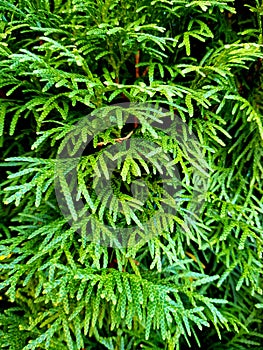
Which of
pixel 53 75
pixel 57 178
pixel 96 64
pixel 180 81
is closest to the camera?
pixel 53 75

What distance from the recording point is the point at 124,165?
104 centimetres

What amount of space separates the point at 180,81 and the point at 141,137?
363 mm

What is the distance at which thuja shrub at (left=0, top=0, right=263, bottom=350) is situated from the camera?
1.08 m

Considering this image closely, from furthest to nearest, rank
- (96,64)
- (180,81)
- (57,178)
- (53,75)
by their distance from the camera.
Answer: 1. (180,81)
2. (96,64)
3. (57,178)
4. (53,75)

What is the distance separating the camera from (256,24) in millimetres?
1402

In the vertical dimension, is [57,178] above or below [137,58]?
below

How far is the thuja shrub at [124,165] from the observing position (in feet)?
3.55

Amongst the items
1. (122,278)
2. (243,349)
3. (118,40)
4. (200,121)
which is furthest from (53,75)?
(243,349)

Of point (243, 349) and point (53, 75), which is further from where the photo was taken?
point (243, 349)

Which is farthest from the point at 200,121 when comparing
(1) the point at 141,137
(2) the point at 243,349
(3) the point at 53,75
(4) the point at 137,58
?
(2) the point at 243,349

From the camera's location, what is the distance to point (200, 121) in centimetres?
122

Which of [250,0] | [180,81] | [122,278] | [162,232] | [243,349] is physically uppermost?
[250,0]

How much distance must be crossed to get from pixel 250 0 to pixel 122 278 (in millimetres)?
1142

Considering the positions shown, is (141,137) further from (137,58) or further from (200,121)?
(137,58)
